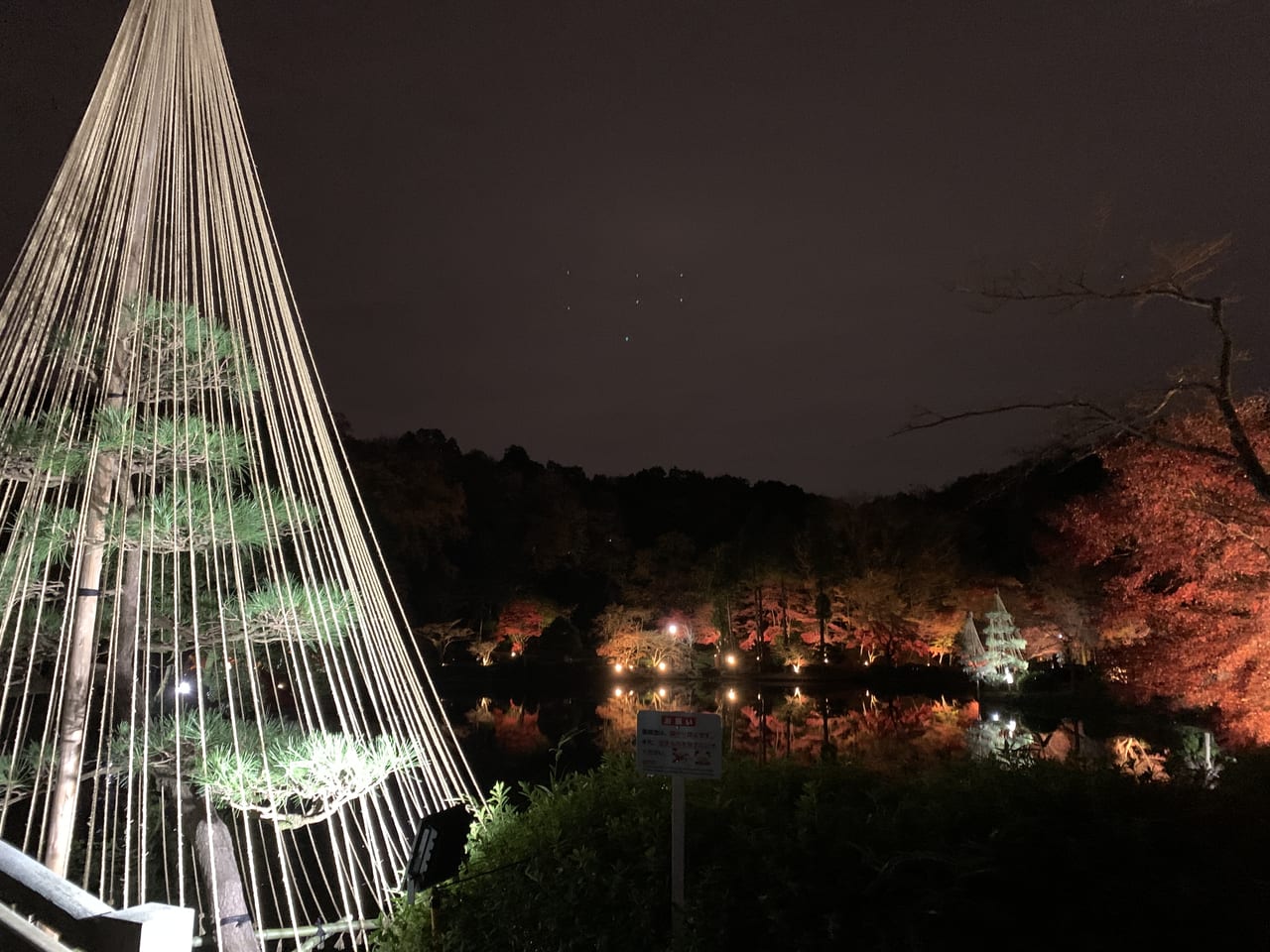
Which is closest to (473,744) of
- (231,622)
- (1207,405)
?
(231,622)

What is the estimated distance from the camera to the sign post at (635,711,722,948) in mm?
2857

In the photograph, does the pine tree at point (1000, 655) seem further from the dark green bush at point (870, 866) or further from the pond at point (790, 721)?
the dark green bush at point (870, 866)

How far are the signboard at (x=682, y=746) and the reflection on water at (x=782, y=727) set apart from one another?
832 centimetres

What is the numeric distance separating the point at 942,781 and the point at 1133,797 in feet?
2.05

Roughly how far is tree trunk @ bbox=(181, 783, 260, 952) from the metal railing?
90 centimetres

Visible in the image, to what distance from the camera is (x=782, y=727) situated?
17375 millimetres

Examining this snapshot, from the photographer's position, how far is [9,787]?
420 cm

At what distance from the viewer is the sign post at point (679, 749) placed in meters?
2.86

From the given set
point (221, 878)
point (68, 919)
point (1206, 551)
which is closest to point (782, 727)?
point (1206, 551)

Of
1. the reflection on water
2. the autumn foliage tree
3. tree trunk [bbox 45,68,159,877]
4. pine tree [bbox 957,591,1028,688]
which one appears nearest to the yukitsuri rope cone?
tree trunk [bbox 45,68,159,877]

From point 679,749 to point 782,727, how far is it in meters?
15.3

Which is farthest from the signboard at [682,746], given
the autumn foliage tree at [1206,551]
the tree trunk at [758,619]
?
the tree trunk at [758,619]

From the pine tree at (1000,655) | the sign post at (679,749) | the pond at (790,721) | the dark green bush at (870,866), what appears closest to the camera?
the dark green bush at (870,866)

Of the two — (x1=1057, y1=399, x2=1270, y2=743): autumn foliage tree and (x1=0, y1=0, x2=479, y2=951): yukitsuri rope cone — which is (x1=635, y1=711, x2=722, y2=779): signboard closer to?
(x1=0, y1=0, x2=479, y2=951): yukitsuri rope cone
